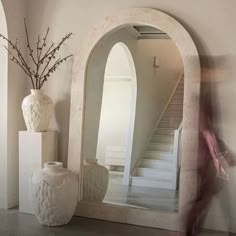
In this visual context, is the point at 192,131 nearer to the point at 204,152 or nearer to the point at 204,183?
the point at 204,152

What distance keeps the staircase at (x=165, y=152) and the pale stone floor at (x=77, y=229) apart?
1.35ft

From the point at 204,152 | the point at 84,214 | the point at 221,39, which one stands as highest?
the point at 221,39

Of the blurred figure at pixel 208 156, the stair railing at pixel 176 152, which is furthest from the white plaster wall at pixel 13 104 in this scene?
the blurred figure at pixel 208 156

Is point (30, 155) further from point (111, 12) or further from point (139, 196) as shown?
point (111, 12)

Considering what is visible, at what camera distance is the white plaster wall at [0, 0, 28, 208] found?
346cm

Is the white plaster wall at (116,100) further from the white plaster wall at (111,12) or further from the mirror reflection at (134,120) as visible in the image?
the white plaster wall at (111,12)

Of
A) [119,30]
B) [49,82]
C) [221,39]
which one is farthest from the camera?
[49,82]

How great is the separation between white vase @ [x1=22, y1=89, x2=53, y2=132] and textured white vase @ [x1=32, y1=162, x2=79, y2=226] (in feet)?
1.32

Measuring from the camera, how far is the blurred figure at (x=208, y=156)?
9.79ft

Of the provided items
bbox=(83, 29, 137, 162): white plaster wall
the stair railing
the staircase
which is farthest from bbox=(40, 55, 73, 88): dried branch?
the stair railing

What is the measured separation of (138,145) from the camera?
3277 millimetres

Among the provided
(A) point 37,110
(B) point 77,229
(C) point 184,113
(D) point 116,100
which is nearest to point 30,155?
(A) point 37,110

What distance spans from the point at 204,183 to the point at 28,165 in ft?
5.28

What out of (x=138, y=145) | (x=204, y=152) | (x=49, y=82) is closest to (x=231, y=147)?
(x=204, y=152)
